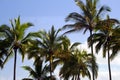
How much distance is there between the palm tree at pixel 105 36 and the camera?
141 ft

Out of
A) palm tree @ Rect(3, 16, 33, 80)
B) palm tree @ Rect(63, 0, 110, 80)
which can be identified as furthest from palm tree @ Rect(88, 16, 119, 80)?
palm tree @ Rect(3, 16, 33, 80)

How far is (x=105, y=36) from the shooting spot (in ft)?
148

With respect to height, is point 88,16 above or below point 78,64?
above

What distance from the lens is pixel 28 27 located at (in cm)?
4488

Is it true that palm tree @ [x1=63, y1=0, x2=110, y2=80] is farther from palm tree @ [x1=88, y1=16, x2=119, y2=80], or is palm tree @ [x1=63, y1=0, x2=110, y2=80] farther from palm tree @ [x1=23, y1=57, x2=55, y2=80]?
palm tree @ [x1=23, y1=57, x2=55, y2=80]

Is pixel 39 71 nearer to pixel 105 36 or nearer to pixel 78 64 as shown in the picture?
pixel 78 64

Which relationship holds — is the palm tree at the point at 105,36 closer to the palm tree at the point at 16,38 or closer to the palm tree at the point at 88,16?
the palm tree at the point at 88,16

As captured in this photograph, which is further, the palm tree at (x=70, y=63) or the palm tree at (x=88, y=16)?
the palm tree at (x=70, y=63)

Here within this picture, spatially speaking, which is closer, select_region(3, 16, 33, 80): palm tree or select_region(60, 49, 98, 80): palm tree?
select_region(3, 16, 33, 80): palm tree

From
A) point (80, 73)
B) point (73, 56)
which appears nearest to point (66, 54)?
point (73, 56)

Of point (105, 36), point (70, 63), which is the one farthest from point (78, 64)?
point (105, 36)

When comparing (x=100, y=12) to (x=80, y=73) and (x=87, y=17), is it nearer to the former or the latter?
(x=87, y=17)

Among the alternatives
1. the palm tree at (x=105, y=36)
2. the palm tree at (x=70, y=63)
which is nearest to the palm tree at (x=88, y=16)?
the palm tree at (x=105, y=36)

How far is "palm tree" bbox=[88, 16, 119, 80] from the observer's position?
4288cm
